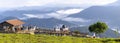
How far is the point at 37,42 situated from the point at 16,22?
105 m

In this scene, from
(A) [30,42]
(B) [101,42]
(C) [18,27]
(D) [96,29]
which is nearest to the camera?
(A) [30,42]

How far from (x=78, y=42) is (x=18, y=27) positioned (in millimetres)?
99063

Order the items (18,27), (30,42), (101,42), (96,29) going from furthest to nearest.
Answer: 1. (18,27)
2. (96,29)
3. (101,42)
4. (30,42)

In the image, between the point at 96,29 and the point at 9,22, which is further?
the point at 9,22

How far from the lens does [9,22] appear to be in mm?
163000

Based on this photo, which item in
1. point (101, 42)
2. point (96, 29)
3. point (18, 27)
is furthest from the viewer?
point (18, 27)

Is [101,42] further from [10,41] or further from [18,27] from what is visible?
[18,27]

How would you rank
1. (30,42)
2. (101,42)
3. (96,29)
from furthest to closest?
(96,29) → (101,42) → (30,42)

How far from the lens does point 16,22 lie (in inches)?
6442

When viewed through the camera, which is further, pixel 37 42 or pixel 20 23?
pixel 20 23

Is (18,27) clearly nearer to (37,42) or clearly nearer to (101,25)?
(101,25)

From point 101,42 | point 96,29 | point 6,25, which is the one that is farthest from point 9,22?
point 101,42

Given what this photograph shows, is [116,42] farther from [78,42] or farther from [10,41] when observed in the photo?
[10,41]

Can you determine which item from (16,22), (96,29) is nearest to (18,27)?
(16,22)
